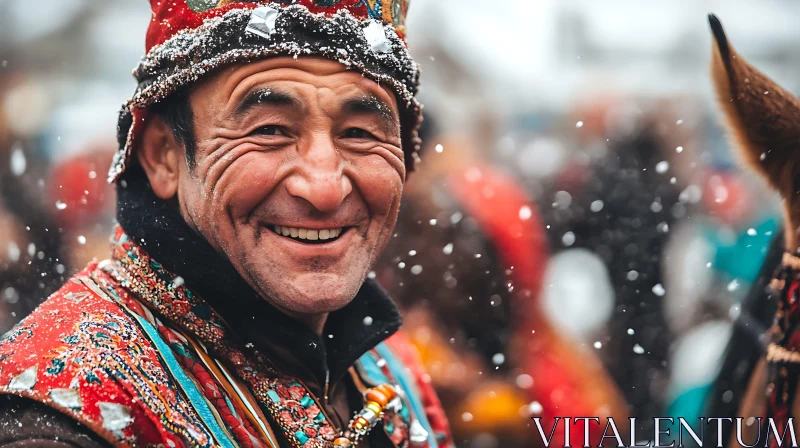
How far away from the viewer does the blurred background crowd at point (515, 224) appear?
4646mm

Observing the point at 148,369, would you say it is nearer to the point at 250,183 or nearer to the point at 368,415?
the point at 250,183

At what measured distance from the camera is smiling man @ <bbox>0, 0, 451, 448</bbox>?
1.84 metres

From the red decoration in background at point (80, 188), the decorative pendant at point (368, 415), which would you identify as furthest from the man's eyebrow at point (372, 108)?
the red decoration in background at point (80, 188)

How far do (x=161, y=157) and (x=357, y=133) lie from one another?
54 centimetres

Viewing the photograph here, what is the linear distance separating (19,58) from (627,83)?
5.70 metres

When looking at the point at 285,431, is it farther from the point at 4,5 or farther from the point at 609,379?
the point at 4,5

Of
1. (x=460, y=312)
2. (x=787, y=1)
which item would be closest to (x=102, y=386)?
(x=460, y=312)

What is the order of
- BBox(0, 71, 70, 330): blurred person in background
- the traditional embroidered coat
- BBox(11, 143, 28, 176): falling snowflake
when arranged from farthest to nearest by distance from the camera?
BBox(11, 143, 28, 176): falling snowflake
BBox(0, 71, 70, 330): blurred person in background
the traditional embroidered coat

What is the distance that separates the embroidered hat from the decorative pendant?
847 millimetres

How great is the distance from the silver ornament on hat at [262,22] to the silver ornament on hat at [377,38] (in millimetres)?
249

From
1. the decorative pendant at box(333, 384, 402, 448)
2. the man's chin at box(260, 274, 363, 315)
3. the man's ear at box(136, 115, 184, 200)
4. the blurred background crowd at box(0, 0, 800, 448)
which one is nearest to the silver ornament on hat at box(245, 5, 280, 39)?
the man's ear at box(136, 115, 184, 200)

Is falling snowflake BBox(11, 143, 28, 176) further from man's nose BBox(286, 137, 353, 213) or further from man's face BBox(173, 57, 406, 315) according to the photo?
man's nose BBox(286, 137, 353, 213)

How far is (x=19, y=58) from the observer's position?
6.96 meters

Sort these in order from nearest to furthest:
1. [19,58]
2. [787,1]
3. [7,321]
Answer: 1. [7,321]
2. [19,58]
3. [787,1]
